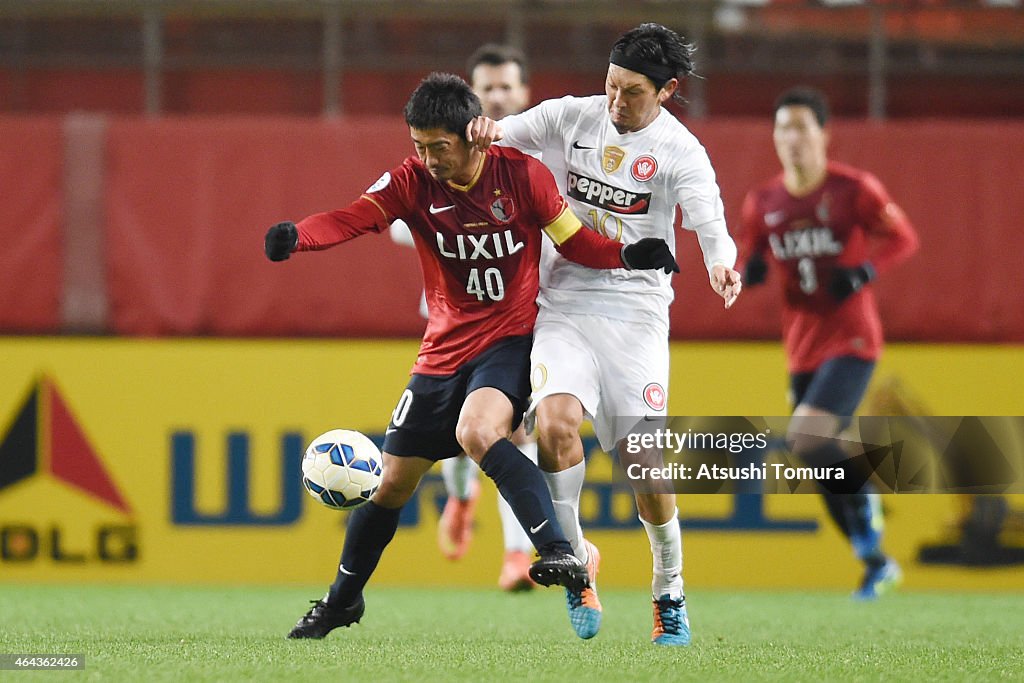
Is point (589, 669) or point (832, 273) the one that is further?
point (832, 273)

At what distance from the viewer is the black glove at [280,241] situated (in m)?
4.34

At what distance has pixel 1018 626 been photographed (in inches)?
231

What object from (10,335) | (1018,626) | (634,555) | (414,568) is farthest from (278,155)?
(1018,626)

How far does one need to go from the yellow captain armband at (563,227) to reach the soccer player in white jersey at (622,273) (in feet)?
1.08

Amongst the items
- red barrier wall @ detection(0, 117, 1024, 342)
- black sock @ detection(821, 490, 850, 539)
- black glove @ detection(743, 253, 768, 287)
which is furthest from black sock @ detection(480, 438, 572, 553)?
red barrier wall @ detection(0, 117, 1024, 342)

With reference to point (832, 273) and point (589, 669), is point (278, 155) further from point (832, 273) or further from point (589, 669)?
point (589, 669)

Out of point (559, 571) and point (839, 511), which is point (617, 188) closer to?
point (559, 571)

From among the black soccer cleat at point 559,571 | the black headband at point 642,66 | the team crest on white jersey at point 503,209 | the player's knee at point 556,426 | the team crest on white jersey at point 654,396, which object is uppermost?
the black headband at point 642,66

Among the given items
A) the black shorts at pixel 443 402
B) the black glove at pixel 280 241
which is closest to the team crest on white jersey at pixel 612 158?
the black shorts at pixel 443 402

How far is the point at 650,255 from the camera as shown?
14.8 ft

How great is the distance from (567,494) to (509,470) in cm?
45

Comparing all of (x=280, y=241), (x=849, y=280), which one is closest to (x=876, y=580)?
(x=849, y=280)

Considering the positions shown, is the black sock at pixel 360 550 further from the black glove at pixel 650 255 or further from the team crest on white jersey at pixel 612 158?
the team crest on white jersey at pixel 612 158

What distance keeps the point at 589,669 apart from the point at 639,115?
6.31ft
